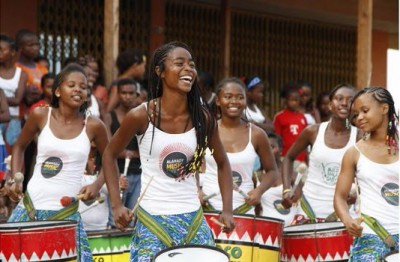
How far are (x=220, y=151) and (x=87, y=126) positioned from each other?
5.10 ft

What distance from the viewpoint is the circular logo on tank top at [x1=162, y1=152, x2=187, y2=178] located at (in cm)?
629

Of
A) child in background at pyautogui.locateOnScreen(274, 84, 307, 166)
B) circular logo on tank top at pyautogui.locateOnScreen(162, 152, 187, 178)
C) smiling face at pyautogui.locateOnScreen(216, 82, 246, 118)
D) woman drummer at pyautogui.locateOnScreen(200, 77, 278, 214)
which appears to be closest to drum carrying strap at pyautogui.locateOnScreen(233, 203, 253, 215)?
woman drummer at pyautogui.locateOnScreen(200, 77, 278, 214)

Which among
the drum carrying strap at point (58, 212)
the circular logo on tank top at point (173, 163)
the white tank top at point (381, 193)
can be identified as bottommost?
the drum carrying strap at point (58, 212)

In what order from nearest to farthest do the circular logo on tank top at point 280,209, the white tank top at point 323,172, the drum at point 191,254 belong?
the drum at point 191,254 → the white tank top at point 323,172 → the circular logo on tank top at point 280,209

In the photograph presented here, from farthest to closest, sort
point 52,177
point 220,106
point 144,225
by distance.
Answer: point 220,106, point 52,177, point 144,225

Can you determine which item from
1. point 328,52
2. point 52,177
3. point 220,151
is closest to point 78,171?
point 52,177

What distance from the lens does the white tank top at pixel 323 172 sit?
30.2 ft

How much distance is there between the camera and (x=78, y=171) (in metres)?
7.85

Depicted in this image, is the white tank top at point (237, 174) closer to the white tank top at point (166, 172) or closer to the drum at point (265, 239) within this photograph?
the drum at point (265, 239)

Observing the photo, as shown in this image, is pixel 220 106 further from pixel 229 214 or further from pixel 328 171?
pixel 229 214

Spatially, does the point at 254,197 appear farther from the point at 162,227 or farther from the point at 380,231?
the point at 162,227

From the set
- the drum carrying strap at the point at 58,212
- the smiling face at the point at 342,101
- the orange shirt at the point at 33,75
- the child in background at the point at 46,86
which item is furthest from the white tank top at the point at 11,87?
the smiling face at the point at 342,101

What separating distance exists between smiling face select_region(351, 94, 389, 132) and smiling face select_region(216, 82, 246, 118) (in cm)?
214

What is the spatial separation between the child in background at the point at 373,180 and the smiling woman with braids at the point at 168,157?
3.04 ft
